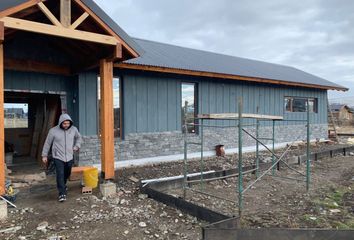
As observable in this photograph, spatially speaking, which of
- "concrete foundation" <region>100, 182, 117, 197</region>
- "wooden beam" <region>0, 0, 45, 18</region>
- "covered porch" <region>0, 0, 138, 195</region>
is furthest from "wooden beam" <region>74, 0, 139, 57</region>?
"concrete foundation" <region>100, 182, 117, 197</region>

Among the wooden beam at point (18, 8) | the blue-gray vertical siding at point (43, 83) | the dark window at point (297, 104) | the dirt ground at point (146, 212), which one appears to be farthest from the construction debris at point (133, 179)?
the dark window at point (297, 104)

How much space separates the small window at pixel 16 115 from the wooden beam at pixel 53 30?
6516 mm

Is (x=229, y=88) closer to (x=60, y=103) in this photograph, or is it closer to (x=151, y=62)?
(x=151, y=62)

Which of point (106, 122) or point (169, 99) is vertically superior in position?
point (169, 99)

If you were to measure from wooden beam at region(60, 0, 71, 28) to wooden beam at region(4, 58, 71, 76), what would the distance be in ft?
8.59

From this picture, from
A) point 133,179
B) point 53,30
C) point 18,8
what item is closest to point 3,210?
point 133,179

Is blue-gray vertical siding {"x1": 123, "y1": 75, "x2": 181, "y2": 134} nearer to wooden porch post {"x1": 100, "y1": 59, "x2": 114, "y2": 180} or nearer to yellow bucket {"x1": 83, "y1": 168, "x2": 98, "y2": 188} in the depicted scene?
wooden porch post {"x1": 100, "y1": 59, "x2": 114, "y2": 180}

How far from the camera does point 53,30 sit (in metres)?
5.72

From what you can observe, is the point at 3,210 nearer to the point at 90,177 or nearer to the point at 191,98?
the point at 90,177

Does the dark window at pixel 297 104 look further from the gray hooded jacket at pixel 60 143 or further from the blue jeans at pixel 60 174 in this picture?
the blue jeans at pixel 60 174

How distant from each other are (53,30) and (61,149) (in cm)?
227

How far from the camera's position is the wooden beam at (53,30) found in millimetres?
5332

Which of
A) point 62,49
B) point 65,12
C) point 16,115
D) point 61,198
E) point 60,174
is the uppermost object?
point 65,12

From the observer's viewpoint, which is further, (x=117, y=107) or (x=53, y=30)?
(x=117, y=107)
